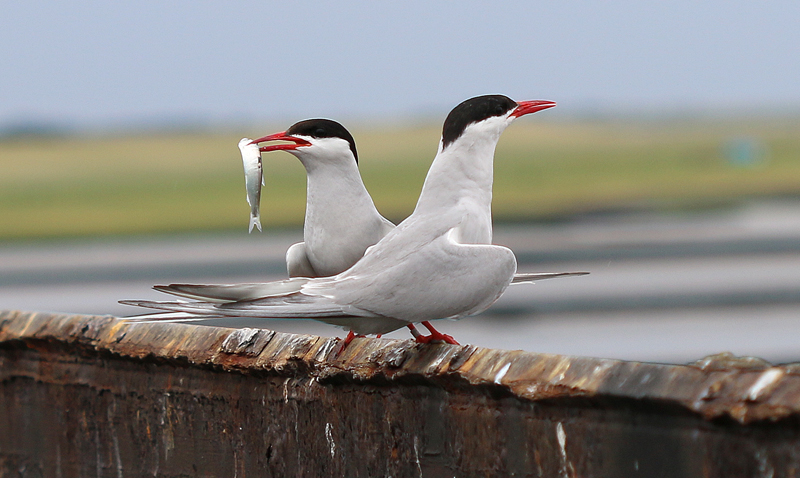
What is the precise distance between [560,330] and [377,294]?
592cm

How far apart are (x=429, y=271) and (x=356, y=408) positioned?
1.20 feet

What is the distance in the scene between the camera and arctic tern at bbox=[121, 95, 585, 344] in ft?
7.05

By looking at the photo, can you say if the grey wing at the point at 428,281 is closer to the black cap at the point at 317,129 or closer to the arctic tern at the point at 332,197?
the arctic tern at the point at 332,197

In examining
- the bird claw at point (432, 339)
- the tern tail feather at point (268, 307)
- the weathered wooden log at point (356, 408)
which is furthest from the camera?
the bird claw at point (432, 339)

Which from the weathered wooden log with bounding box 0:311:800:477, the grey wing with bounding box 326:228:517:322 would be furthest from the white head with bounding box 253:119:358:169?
the weathered wooden log with bounding box 0:311:800:477

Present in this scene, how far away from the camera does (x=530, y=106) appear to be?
2.40 meters

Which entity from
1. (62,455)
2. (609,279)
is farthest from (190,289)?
(609,279)

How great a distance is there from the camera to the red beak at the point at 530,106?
2360 mm

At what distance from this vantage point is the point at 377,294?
2.18m

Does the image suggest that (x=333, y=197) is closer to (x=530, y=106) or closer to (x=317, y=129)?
(x=317, y=129)

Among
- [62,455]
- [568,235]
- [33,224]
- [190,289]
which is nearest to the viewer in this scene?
[190,289]

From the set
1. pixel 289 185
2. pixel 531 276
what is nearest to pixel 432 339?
pixel 531 276

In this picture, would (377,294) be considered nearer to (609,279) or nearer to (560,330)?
(560,330)

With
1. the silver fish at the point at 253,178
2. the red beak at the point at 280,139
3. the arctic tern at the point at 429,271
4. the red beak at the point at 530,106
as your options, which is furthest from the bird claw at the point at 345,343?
the red beak at the point at 530,106
